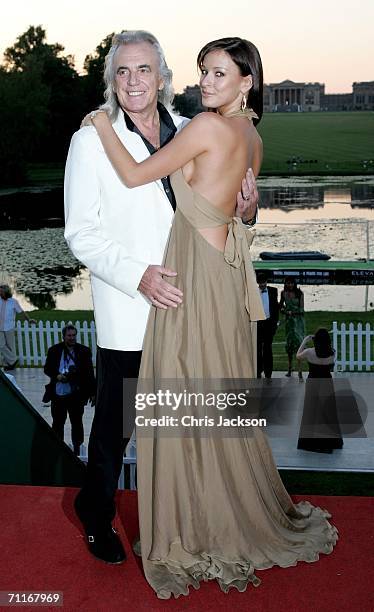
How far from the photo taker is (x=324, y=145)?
7025cm

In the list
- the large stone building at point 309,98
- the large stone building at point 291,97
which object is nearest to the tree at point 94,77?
the large stone building at point 309,98

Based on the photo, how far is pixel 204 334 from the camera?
2.60 metres

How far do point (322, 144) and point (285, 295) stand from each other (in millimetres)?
61914

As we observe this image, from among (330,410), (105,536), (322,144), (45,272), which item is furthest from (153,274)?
(322,144)

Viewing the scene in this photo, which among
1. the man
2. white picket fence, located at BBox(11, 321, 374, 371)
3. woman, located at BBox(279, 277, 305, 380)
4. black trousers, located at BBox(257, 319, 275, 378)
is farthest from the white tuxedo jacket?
white picket fence, located at BBox(11, 321, 374, 371)

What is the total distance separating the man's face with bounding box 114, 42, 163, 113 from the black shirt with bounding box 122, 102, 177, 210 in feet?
0.17

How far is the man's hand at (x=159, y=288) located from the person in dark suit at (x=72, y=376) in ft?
16.5

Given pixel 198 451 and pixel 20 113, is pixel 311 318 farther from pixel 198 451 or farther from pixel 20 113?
pixel 20 113

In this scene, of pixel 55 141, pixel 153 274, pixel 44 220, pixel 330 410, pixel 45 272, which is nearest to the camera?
pixel 153 274

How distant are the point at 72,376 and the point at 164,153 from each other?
5.46m

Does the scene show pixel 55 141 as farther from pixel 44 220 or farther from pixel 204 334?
pixel 204 334

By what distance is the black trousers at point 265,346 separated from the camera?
10.3 metres

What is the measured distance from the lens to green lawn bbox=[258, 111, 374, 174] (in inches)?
2625

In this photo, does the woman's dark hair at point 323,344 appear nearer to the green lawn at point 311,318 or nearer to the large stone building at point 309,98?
the green lawn at point 311,318
